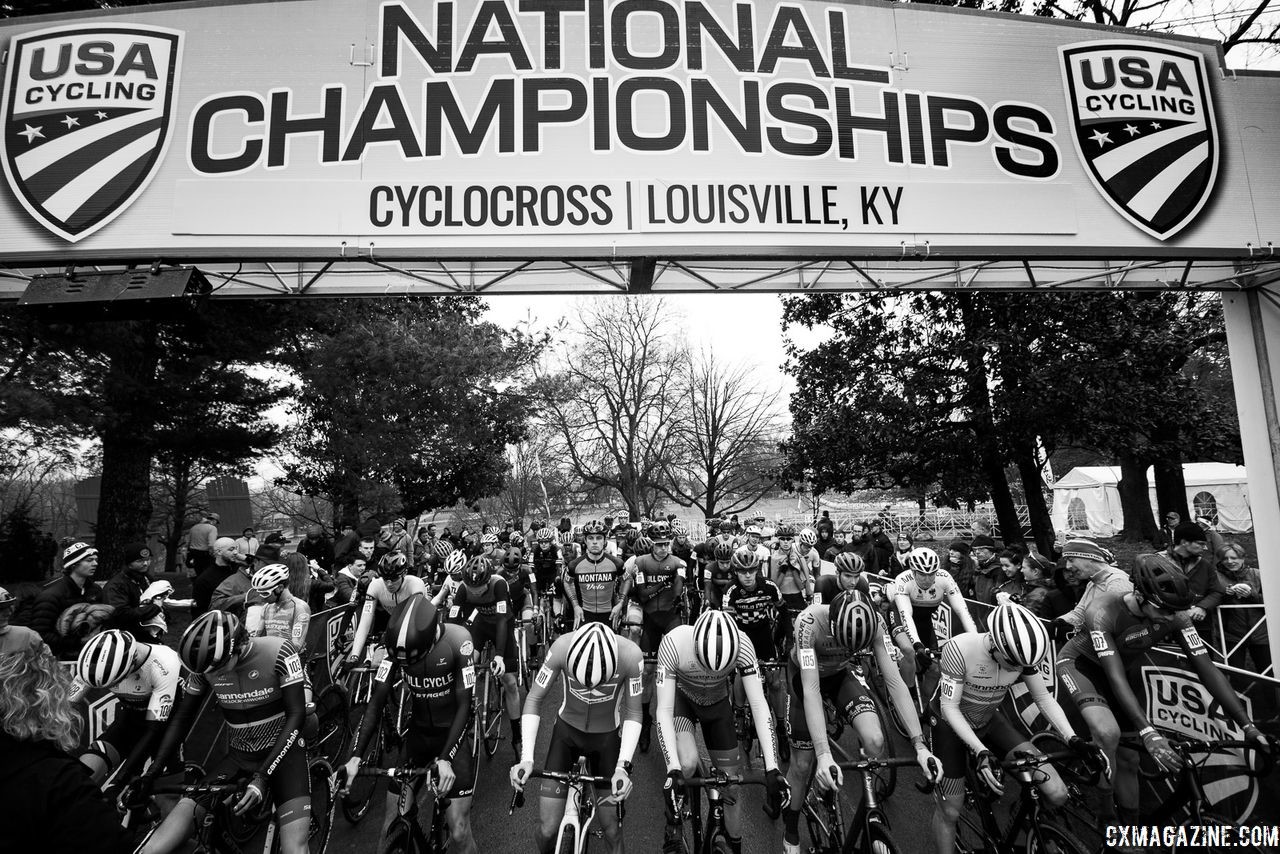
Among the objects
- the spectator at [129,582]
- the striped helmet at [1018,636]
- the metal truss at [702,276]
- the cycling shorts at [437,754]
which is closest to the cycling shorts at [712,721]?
the cycling shorts at [437,754]

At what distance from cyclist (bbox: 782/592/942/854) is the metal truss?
12.6ft

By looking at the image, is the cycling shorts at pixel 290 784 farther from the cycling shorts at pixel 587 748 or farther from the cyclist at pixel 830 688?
the cyclist at pixel 830 688

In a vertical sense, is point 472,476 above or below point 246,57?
below

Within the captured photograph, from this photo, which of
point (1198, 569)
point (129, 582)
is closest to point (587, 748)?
point (129, 582)

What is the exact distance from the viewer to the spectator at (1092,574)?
5.31 metres

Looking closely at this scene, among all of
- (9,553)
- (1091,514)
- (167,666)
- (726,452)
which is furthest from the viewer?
(726,452)

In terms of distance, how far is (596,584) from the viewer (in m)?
9.07

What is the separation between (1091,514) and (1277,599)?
1031 inches

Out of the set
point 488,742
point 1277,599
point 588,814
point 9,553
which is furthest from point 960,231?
point 9,553

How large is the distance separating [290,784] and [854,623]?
417 cm

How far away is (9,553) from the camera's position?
15.8 m

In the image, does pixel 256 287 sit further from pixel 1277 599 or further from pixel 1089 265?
pixel 1277 599

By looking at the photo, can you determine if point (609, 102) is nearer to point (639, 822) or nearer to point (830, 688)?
point (830, 688)

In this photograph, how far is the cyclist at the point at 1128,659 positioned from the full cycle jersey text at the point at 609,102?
15.1ft
